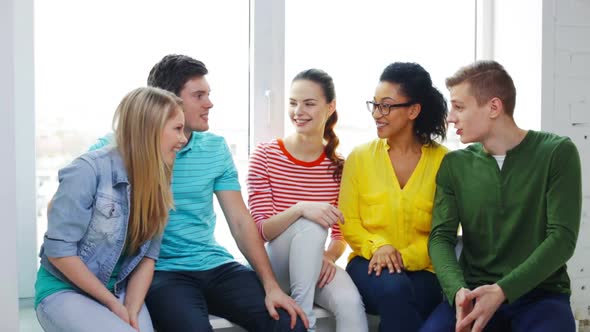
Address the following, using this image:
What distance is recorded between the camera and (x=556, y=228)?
202cm

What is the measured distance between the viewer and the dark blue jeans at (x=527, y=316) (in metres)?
1.91

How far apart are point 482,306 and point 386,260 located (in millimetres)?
368

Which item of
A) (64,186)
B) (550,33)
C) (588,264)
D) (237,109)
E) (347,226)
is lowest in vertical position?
(588,264)

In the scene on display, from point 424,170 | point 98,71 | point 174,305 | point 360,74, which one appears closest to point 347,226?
point 424,170

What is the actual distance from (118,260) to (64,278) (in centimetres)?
18

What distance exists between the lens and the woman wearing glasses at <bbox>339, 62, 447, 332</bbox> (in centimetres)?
221

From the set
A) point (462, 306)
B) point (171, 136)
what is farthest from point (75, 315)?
point (462, 306)

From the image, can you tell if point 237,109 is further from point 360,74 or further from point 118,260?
point 118,260

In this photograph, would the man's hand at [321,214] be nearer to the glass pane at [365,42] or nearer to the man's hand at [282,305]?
the man's hand at [282,305]

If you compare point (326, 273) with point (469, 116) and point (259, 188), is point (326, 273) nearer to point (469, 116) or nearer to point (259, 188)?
point (259, 188)

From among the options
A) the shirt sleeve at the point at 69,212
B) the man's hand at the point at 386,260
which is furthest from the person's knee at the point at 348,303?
the shirt sleeve at the point at 69,212

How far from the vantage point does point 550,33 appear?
9.12 feet

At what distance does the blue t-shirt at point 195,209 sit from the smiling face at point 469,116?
0.77 metres

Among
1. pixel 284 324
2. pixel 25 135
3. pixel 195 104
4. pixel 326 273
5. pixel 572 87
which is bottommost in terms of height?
pixel 284 324
